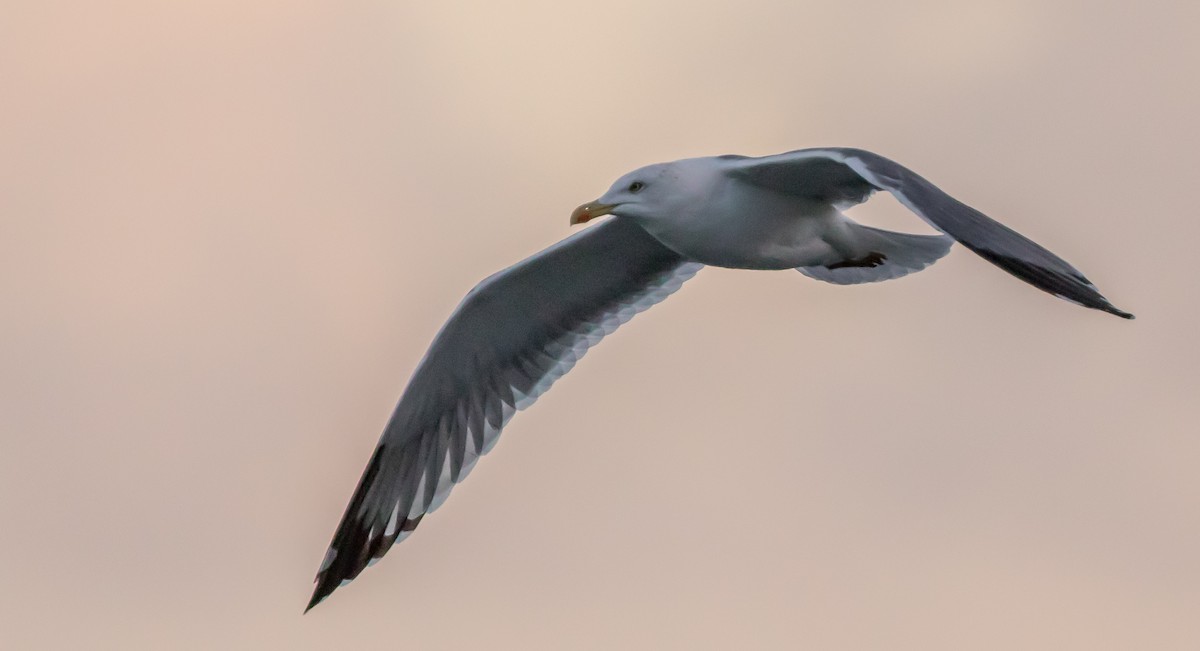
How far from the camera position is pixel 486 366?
10695 mm

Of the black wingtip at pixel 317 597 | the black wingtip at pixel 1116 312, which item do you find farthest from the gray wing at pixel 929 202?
the black wingtip at pixel 317 597

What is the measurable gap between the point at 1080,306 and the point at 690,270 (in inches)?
145

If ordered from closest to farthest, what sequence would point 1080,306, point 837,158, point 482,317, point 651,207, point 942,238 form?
point 1080,306 → point 837,158 → point 651,207 → point 942,238 → point 482,317

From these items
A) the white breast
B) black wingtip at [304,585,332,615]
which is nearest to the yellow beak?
the white breast

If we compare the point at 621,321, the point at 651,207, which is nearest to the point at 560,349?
the point at 621,321

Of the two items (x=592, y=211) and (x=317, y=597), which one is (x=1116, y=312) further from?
(x=317, y=597)

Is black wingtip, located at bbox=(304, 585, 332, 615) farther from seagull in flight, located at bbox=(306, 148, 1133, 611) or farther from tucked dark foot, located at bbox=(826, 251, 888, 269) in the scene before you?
tucked dark foot, located at bbox=(826, 251, 888, 269)

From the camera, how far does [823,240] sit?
923cm

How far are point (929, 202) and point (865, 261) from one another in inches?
78.8

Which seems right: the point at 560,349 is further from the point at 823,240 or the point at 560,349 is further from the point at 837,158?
the point at 837,158

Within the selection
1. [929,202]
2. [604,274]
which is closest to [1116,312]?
[929,202]

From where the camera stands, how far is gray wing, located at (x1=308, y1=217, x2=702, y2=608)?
10305mm

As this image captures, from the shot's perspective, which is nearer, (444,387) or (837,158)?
(837,158)

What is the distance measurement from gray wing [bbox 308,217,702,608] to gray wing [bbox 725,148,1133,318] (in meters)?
1.54
